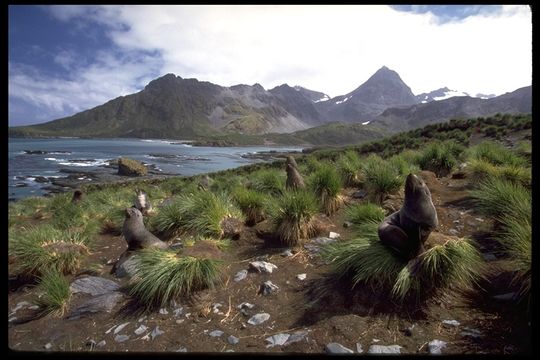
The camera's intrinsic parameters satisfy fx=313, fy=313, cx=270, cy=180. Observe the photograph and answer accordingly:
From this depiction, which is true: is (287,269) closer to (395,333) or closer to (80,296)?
(395,333)

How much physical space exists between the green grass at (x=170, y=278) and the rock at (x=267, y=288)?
24.6 inches

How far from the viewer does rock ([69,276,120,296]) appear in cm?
422

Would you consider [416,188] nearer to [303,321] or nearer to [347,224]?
[303,321]

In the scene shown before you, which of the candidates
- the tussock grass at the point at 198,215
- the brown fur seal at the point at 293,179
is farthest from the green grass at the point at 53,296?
the brown fur seal at the point at 293,179

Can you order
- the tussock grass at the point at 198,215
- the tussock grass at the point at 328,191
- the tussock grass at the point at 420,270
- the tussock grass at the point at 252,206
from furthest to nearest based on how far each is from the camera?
the tussock grass at the point at 328,191, the tussock grass at the point at 252,206, the tussock grass at the point at 198,215, the tussock grass at the point at 420,270

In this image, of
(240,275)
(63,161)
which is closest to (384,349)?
(240,275)

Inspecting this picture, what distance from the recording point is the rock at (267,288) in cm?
398

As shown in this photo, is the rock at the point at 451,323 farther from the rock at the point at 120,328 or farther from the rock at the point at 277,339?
the rock at the point at 120,328

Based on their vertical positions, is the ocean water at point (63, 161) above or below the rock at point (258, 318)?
above

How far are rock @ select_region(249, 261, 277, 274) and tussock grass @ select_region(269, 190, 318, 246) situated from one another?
82cm

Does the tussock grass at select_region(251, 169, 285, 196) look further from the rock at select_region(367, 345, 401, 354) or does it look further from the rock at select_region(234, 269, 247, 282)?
the rock at select_region(367, 345, 401, 354)

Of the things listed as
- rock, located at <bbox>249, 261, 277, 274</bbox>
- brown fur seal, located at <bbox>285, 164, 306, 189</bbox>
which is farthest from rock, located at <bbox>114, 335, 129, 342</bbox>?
brown fur seal, located at <bbox>285, 164, 306, 189</bbox>

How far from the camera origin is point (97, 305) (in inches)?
152

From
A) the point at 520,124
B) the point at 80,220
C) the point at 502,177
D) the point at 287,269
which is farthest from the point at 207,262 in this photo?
the point at 520,124
